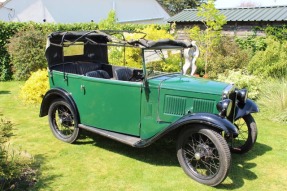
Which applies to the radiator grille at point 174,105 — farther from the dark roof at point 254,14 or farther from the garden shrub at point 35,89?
the dark roof at point 254,14

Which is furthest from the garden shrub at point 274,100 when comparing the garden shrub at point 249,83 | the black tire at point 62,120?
the black tire at point 62,120

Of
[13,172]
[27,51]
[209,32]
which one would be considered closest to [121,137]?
[13,172]

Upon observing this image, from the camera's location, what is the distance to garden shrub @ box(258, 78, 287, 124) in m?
7.42

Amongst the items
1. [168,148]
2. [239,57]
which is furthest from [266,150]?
[239,57]

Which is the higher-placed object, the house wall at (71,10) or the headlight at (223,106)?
the house wall at (71,10)

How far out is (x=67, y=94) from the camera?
5551 millimetres

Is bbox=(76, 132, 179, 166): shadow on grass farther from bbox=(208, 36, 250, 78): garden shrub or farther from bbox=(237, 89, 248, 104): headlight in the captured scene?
bbox=(208, 36, 250, 78): garden shrub

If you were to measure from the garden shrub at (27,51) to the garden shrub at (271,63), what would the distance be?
7.27 metres

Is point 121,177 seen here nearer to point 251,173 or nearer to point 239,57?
point 251,173

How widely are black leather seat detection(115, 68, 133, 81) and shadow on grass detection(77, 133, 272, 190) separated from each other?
1.27 m

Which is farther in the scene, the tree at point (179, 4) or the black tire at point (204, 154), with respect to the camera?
the tree at point (179, 4)

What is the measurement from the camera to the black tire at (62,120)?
5707 millimetres

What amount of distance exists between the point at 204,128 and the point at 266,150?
2.06 meters

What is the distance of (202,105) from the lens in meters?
4.50
